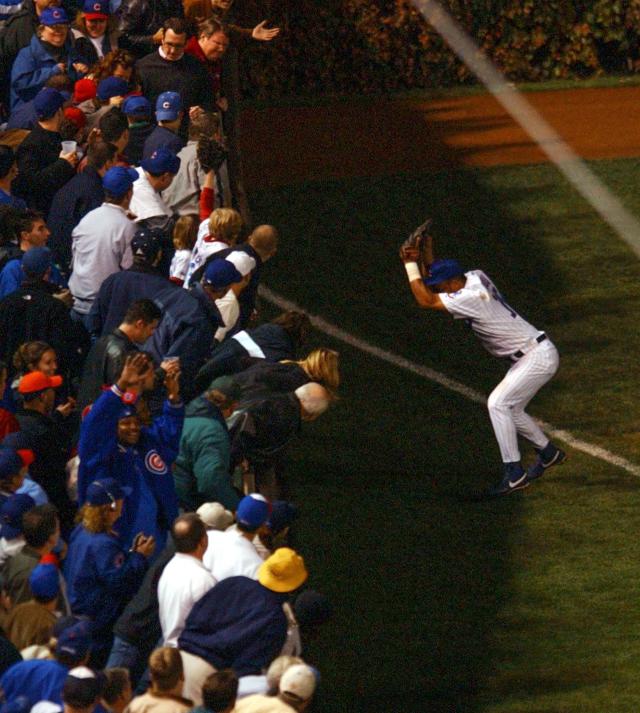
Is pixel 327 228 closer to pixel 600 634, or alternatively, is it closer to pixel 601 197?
pixel 601 197

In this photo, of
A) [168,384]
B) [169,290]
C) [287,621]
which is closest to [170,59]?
[169,290]

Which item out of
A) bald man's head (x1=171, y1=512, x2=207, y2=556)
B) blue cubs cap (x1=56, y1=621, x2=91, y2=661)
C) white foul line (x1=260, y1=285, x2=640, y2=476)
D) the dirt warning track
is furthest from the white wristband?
the dirt warning track

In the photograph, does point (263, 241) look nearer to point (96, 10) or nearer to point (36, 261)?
point (36, 261)

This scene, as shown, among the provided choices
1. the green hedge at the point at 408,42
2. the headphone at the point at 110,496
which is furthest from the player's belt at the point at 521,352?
the green hedge at the point at 408,42

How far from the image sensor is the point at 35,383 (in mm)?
9188

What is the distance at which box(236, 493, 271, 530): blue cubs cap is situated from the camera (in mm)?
8445

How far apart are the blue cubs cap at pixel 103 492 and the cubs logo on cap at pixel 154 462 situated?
0.56 metres

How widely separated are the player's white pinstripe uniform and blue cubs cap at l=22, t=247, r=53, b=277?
290 cm

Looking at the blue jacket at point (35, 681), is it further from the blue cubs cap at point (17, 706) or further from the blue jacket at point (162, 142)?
the blue jacket at point (162, 142)

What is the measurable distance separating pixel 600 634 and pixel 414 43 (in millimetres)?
12242

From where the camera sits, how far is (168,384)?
29.8 ft

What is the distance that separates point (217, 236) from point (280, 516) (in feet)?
8.92

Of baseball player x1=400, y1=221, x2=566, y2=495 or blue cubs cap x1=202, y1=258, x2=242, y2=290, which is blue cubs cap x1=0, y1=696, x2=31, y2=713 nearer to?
blue cubs cap x1=202, y1=258, x2=242, y2=290

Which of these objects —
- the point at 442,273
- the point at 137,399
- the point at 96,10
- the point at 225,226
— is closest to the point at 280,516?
the point at 137,399
